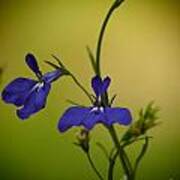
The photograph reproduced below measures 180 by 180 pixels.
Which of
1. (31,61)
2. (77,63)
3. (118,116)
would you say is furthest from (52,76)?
(77,63)

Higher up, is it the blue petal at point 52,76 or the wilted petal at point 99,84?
the blue petal at point 52,76

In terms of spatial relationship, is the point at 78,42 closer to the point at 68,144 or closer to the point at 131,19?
the point at 131,19

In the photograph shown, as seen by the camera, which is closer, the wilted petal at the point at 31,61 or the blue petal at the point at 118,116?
the blue petal at the point at 118,116

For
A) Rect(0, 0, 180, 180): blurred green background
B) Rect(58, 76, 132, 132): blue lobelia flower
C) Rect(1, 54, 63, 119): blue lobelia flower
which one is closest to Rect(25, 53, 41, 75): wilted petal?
Rect(1, 54, 63, 119): blue lobelia flower

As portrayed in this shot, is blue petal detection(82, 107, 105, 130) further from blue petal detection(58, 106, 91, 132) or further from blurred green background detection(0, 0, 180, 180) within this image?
blurred green background detection(0, 0, 180, 180)

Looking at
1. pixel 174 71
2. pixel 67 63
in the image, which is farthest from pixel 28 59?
pixel 174 71

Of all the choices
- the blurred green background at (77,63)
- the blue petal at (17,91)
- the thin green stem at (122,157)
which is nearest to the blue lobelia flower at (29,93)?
the blue petal at (17,91)

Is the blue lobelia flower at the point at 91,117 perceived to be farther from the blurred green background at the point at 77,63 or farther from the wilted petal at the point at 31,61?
the blurred green background at the point at 77,63
